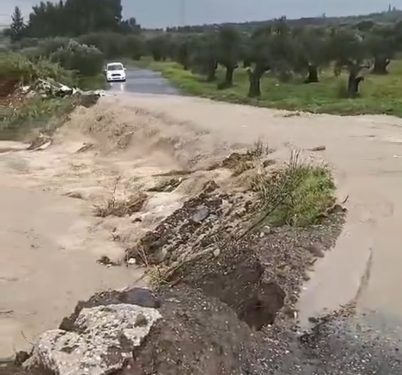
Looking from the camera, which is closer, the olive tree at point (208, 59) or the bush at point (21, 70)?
the bush at point (21, 70)

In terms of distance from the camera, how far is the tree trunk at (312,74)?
39781 millimetres

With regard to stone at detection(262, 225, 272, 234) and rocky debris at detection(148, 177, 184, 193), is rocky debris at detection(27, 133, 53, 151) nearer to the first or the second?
rocky debris at detection(148, 177, 184, 193)

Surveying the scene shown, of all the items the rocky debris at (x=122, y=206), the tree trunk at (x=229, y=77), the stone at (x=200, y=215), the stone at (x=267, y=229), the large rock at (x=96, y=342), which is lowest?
the tree trunk at (x=229, y=77)

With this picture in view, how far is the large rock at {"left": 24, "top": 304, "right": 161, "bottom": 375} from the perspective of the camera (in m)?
5.88

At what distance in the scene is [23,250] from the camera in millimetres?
13320

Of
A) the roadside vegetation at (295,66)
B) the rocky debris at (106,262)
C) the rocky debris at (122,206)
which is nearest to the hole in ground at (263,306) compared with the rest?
the rocky debris at (106,262)

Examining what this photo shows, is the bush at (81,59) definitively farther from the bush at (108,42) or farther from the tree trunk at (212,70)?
the bush at (108,42)

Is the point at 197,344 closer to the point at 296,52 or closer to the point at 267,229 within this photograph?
the point at 267,229

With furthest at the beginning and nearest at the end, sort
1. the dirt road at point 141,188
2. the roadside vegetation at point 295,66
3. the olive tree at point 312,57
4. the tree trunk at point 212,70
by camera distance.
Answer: the tree trunk at point 212,70 < the olive tree at point 312,57 < the roadside vegetation at point 295,66 < the dirt road at point 141,188

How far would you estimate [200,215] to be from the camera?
13.0m

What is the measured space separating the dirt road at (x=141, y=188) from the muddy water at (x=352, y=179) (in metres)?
0.02

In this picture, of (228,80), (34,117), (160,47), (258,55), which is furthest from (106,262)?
(160,47)

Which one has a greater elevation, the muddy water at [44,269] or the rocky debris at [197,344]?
the rocky debris at [197,344]

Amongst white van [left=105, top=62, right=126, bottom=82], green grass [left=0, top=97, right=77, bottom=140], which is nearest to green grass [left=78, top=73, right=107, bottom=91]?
white van [left=105, top=62, right=126, bottom=82]
